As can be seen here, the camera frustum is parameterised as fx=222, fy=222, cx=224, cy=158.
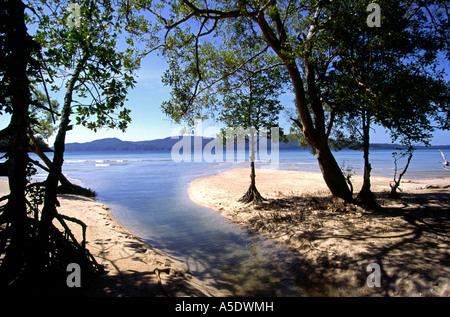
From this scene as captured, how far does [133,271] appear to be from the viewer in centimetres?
552

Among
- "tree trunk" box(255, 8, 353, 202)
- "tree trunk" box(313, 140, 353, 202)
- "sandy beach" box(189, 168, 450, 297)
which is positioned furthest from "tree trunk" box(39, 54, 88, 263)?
"tree trunk" box(313, 140, 353, 202)

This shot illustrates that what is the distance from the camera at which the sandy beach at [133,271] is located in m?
4.54

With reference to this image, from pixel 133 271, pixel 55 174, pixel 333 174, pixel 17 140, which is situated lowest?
pixel 133 271

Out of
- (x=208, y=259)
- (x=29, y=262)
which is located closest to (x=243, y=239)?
(x=208, y=259)

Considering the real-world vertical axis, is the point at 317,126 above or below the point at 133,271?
above

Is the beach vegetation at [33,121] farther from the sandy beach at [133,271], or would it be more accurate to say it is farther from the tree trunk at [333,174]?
the tree trunk at [333,174]

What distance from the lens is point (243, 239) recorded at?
9.13 metres

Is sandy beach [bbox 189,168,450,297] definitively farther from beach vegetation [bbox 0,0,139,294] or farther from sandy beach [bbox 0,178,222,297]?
beach vegetation [bbox 0,0,139,294]

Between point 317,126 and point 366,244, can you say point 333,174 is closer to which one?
point 317,126

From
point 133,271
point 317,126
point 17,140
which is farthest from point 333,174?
point 17,140

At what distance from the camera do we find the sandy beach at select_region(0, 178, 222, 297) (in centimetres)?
454

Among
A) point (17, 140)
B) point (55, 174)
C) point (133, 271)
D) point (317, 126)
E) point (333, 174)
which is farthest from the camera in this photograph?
point (317, 126)

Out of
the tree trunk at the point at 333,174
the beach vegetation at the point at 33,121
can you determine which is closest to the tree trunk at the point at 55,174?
the beach vegetation at the point at 33,121
